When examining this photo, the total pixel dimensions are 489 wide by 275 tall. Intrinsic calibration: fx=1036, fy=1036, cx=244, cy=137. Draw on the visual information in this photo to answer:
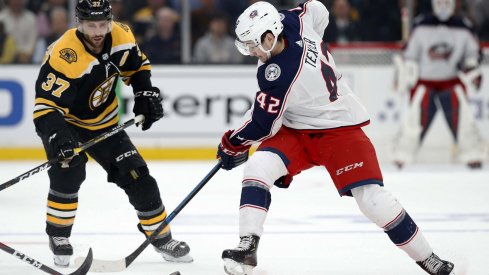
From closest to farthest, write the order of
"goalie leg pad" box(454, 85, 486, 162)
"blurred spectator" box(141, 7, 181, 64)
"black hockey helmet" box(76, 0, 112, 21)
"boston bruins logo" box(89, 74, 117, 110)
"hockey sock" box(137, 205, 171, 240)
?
1. "black hockey helmet" box(76, 0, 112, 21)
2. "boston bruins logo" box(89, 74, 117, 110)
3. "hockey sock" box(137, 205, 171, 240)
4. "goalie leg pad" box(454, 85, 486, 162)
5. "blurred spectator" box(141, 7, 181, 64)

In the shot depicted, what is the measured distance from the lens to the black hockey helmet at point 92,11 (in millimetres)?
3898

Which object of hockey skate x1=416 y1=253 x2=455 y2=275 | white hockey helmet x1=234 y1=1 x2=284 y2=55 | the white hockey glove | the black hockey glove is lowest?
the white hockey glove

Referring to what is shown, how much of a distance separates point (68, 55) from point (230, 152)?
0.74 meters

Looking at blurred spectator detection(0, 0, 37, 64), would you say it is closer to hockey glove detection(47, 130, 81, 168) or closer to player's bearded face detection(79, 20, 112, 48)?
player's bearded face detection(79, 20, 112, 48)

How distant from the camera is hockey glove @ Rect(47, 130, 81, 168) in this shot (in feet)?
12.5

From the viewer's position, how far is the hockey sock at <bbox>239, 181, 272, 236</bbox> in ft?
12.0

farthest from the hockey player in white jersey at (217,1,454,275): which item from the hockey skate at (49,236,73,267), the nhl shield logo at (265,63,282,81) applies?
the hockey skate at (49,236,73,267)

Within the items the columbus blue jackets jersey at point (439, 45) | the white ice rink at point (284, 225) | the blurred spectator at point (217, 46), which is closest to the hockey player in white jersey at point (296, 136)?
the white ice rink at point (284, 225)

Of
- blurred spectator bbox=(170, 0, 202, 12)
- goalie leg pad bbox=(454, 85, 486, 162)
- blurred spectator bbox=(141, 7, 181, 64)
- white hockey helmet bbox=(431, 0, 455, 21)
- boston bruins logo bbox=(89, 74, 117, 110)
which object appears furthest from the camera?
blurred spectator bbox=(170, 0, 202, 12)

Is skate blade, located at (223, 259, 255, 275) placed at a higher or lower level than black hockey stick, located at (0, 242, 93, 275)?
higher

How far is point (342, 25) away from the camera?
8117 millimetres

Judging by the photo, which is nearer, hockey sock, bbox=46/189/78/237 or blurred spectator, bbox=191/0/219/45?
hockey sock, bbox=46/189/78/237

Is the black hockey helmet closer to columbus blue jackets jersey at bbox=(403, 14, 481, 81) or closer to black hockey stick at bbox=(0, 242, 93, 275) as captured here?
black hockey stick at bbox=(0, 242, 93, 275)

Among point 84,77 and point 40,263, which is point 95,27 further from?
point 40,263
